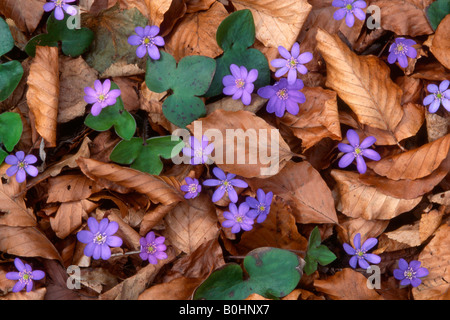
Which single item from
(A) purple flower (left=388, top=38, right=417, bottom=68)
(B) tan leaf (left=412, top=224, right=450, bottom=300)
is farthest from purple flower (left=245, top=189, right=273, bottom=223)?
(A) purple flower (left=388, top=38, right=417, bottom=68)

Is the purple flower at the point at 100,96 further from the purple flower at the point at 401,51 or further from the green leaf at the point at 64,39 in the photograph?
the purple flower at the point at 401,51

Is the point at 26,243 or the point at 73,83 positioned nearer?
the point at 26,243

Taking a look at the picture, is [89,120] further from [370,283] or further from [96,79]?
[370,283]

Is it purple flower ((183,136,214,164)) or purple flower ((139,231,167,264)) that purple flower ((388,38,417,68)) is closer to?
purple flower ((183,136,214,164))

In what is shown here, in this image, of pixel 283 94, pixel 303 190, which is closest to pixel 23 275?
pixel 303 190

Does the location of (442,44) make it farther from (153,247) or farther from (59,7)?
(59,7)

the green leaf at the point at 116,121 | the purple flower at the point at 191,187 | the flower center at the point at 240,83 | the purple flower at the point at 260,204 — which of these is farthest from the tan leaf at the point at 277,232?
the green leaf at the point at 116,121
